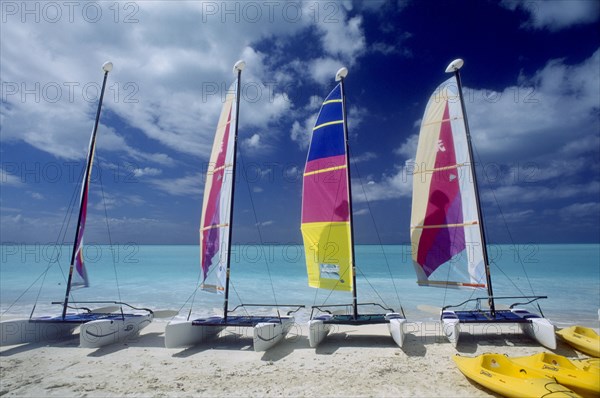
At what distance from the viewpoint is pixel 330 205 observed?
9367mm

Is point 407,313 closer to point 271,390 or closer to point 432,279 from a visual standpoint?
point 432,279

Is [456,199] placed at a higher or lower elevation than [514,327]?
higher

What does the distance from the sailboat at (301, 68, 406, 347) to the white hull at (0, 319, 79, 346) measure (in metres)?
7.32

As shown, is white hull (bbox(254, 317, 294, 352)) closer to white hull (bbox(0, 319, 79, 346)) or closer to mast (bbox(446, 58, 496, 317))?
mast (bbox(446, 58, 496, 317))

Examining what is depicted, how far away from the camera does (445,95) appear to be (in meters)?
9.60

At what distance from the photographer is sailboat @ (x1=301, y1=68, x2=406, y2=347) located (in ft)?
29.7

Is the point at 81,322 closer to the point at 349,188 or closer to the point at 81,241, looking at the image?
the point at 81,241

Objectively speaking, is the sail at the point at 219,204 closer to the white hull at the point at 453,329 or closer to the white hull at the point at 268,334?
Answer: the white hull at the point at 268,334

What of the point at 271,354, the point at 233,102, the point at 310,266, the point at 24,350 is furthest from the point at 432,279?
the point at 24,350

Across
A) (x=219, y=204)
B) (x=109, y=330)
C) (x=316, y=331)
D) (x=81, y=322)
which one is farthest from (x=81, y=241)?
(x=316, y=331)

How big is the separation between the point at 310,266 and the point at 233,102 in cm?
569

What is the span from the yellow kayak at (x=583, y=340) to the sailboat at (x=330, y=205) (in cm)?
386

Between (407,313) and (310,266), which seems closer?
(310,266)

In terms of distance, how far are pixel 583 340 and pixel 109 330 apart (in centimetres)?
Result: 1131
